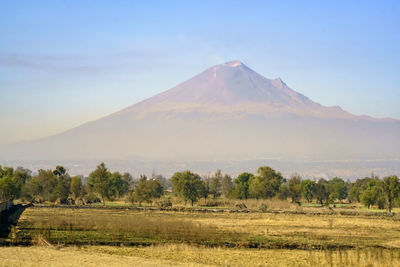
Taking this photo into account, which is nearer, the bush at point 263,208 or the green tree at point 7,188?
the green tree at point 7,188

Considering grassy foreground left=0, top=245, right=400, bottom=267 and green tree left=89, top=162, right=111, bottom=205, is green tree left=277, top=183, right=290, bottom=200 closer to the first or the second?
green tree left=89, top=162, right=111, bottom=205

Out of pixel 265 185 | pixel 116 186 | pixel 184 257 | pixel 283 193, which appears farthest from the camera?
pixel 116 186

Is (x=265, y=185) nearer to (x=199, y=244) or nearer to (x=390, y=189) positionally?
(x=390, y=189)

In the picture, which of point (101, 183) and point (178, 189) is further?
point (101, 183)

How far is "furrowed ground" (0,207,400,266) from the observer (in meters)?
36.9

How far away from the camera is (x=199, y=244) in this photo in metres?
45.0

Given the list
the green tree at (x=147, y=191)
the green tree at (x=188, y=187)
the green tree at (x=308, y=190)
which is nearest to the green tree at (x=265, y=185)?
the green tree at (x=308, y=190)

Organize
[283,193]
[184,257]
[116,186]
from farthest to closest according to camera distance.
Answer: [116,186], [283,193], [184,257]

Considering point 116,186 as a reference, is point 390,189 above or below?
below

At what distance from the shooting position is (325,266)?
116ft

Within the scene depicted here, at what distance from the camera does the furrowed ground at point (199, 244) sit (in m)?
36.9

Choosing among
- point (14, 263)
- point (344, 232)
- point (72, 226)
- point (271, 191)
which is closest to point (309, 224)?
point (344, 232)

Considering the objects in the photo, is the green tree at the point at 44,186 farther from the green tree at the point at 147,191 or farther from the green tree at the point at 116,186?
the green tree at the point at 147,191

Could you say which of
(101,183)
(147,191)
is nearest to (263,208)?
(147,191)
